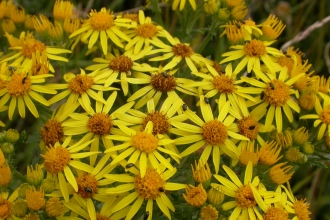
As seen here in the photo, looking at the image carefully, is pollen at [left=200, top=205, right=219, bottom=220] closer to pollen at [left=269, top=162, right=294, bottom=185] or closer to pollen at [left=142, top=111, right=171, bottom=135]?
pollen at [left=269, top=162, right=294, bottom=185]

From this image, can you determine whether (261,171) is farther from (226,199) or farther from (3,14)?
(3,14)

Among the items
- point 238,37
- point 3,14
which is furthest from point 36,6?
point 238,37

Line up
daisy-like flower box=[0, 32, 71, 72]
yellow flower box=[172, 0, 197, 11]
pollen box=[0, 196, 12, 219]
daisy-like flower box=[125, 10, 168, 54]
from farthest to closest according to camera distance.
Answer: yellow flower box=[172, 0, 197, 11]
daisy-like flower box=[125, 10, 168, 54]
daisy-like flower box=[0, 32, 71, 72]
pollen box=[0, 196, 12, 219]

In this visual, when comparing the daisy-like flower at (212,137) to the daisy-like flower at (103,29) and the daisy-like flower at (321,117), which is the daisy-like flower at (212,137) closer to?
the daisy-like flower at (321,117)

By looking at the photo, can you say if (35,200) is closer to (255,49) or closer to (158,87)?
(158,87)

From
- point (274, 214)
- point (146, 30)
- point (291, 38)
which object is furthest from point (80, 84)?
point (291, 38)

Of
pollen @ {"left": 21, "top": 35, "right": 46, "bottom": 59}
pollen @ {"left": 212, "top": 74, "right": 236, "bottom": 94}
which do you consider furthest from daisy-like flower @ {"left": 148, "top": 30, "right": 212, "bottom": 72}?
pollen @ {"left": 21, "top": 35, "right": 46, "bottom": 59}
